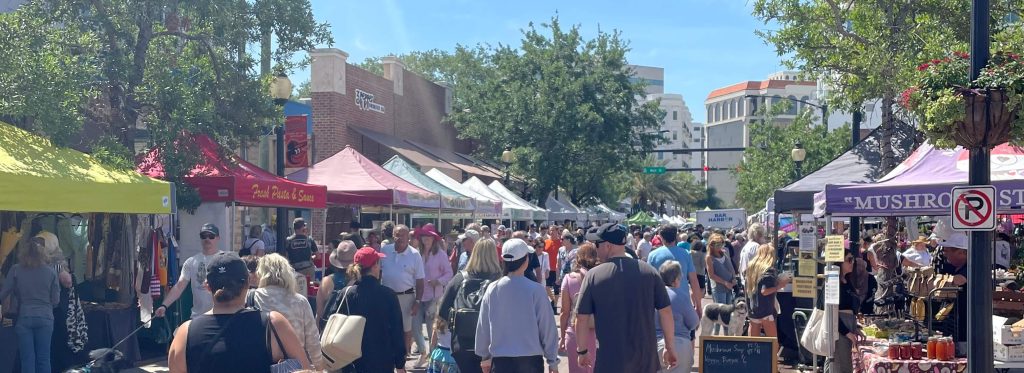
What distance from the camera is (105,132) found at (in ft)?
44.2

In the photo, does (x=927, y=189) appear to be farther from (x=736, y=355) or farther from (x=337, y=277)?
(x=337, y=277)

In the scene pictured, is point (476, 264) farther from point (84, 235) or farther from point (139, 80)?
point (84, 235)

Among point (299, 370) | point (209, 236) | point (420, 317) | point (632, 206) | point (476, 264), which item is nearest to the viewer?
point (299, 370)

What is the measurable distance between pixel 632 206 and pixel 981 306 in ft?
267

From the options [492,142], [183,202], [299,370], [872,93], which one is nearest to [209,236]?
[183,202]

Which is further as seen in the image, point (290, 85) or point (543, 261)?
point (543, 261)

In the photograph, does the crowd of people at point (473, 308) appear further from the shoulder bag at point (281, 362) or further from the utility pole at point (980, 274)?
the utility pole at point (980, 274)

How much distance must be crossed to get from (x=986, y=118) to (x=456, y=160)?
110 feet

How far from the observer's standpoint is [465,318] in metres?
7.77

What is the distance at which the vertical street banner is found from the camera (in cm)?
2217

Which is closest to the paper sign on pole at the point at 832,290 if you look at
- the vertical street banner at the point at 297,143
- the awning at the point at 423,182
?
the awning at the point at 423,182

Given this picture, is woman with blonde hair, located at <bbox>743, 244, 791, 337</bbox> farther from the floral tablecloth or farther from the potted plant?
the potted plant

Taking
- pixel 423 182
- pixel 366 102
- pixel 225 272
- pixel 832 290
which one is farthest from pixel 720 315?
pixel 366 102

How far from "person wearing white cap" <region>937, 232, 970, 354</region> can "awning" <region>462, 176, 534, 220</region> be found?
17.7 m
